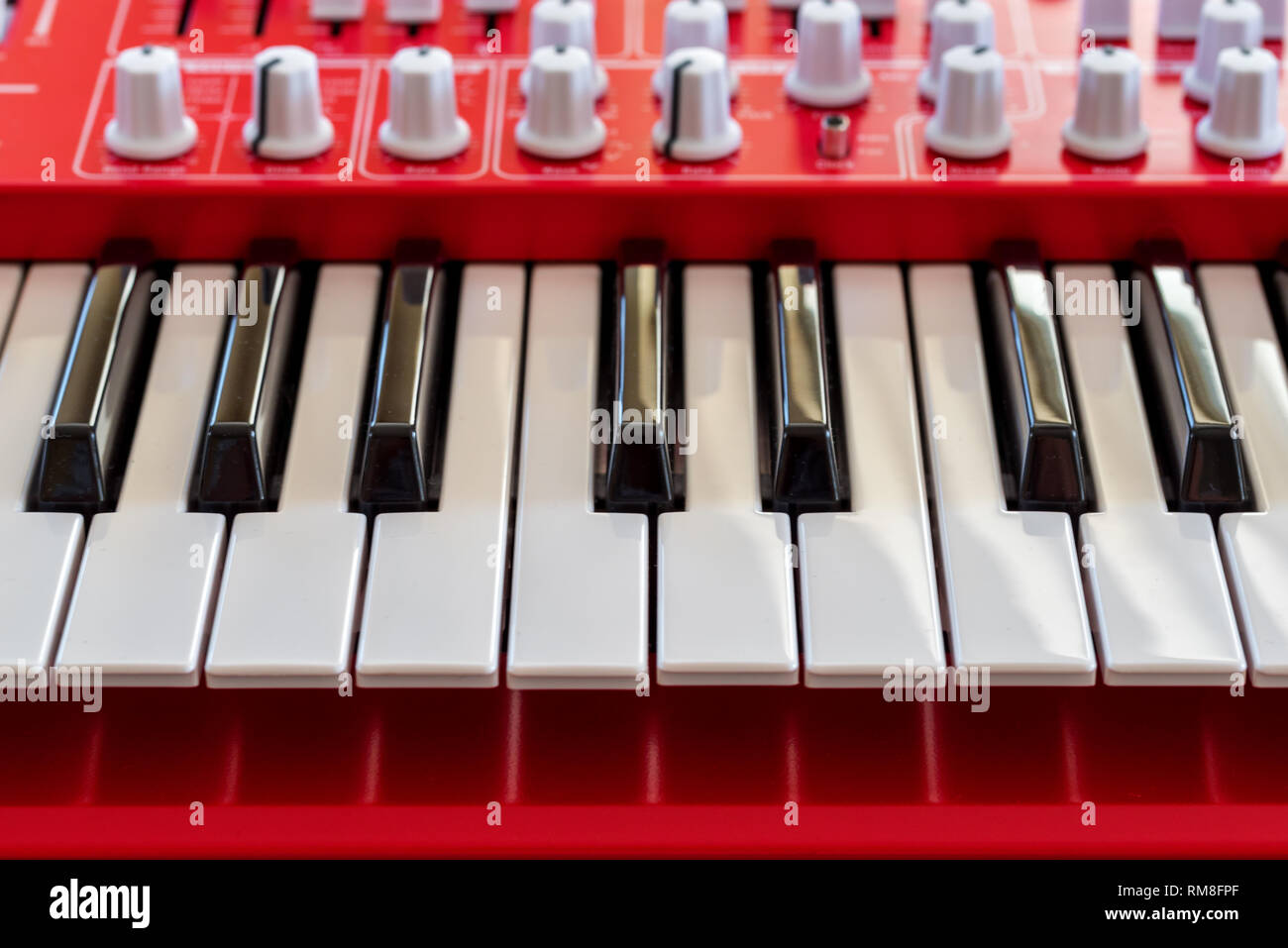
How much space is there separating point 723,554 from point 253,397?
34cm

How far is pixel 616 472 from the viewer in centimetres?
91

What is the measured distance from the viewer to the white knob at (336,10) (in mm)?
1164

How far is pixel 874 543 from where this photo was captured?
88cm

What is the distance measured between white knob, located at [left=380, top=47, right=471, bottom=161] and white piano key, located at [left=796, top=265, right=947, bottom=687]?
33 centimetres

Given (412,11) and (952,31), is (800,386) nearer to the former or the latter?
(952,31)

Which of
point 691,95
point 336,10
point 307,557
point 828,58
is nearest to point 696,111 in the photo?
point 691,95

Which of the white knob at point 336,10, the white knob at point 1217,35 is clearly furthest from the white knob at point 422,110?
the white knob at point 1217,35

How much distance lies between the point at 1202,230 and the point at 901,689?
1.50ft

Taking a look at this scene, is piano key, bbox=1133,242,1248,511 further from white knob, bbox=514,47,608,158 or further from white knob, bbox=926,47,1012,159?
white knob, bbox=514,47,608,158

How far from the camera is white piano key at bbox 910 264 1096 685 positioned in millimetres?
812

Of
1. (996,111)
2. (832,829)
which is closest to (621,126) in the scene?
(996,111)

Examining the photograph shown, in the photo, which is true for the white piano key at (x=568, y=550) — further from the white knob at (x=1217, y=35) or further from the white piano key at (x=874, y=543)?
the white knob at (x=1217, y=35)

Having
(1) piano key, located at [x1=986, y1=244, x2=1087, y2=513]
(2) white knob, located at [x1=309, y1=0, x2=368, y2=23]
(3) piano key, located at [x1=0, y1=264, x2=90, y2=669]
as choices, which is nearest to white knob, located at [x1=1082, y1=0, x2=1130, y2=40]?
(1) piano key, located at [x1=986, y1=244, x2=1087, y2=513]
